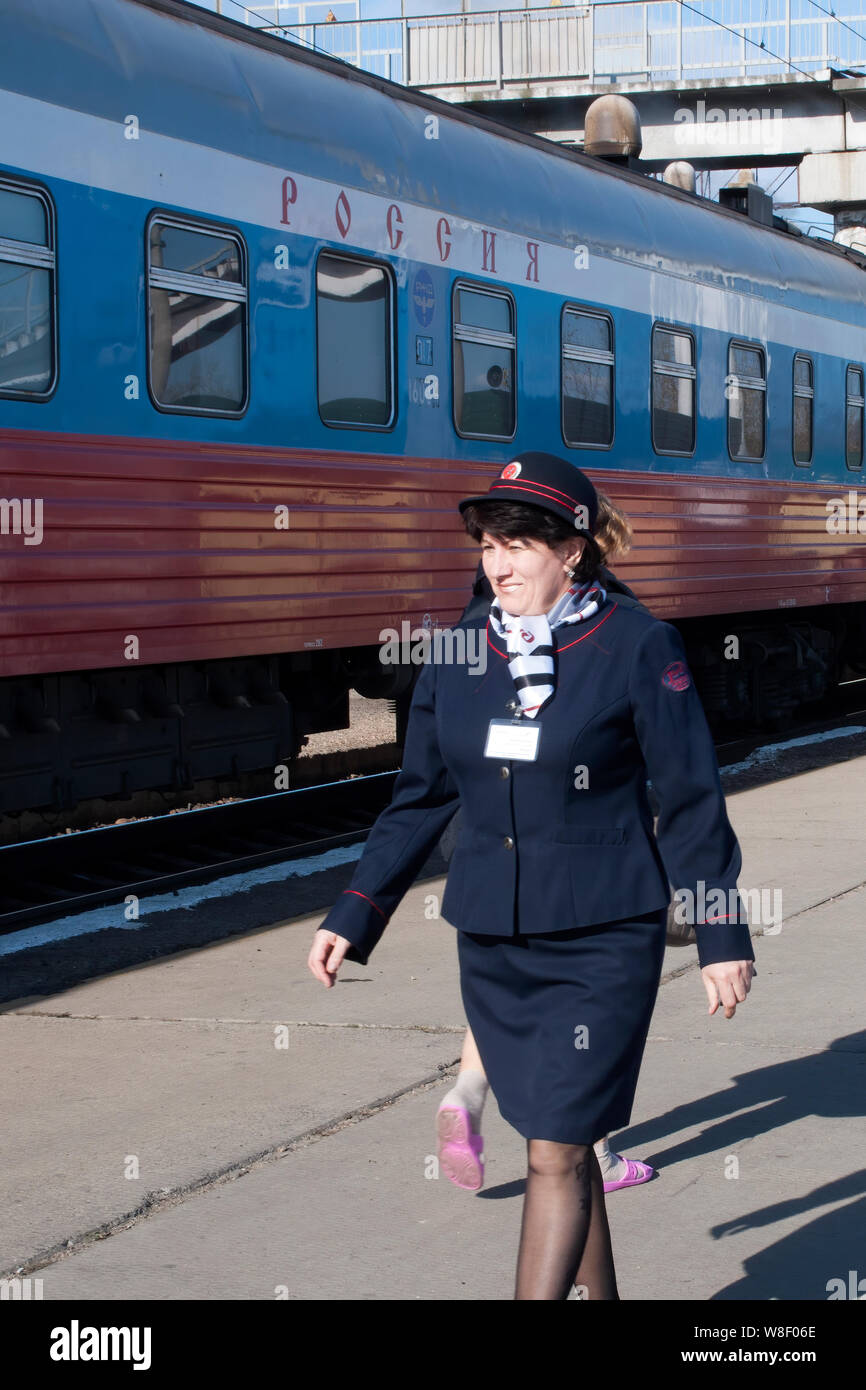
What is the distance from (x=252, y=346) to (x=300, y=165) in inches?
40.6

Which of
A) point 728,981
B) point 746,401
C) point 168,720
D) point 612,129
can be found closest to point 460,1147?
point 728,981

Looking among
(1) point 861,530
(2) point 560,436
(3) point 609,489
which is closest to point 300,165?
(2) point 560,436

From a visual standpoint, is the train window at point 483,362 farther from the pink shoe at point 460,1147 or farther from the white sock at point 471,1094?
the pink shoe at point 460,1147

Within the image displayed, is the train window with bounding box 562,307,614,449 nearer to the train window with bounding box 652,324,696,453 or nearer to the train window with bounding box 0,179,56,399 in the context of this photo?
the train window with bounding box 652,324,696,453

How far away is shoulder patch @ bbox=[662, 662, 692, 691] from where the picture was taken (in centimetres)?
313

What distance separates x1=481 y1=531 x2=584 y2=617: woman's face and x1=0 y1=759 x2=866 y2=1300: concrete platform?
1.38m

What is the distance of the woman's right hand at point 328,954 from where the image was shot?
331cm

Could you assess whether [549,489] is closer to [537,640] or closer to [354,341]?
[537,640]

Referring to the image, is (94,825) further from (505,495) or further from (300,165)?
(505,495)

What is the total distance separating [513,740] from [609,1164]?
1.48 meters

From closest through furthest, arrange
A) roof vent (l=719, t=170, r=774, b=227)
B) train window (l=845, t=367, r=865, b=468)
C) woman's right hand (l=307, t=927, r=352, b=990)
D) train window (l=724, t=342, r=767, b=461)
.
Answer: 1. woman's right hand (l=307, t=927, r=352, b=990)
2. train window (l=724, t=342, r=767, b=461)
3. roof vent (l=719, t=170, r=774, b=227)
4. train window (l=845, t=367, r=865, b=468)

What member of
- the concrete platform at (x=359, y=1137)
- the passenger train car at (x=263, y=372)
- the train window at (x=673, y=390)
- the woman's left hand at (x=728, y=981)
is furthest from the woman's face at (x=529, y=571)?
the train window at (x=673, y=390)

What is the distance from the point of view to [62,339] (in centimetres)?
729

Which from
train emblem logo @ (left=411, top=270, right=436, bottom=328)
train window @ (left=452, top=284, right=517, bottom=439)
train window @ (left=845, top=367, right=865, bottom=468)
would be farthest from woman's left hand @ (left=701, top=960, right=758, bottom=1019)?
train window @ (left=845, top=367, right=865, bottom=468)
